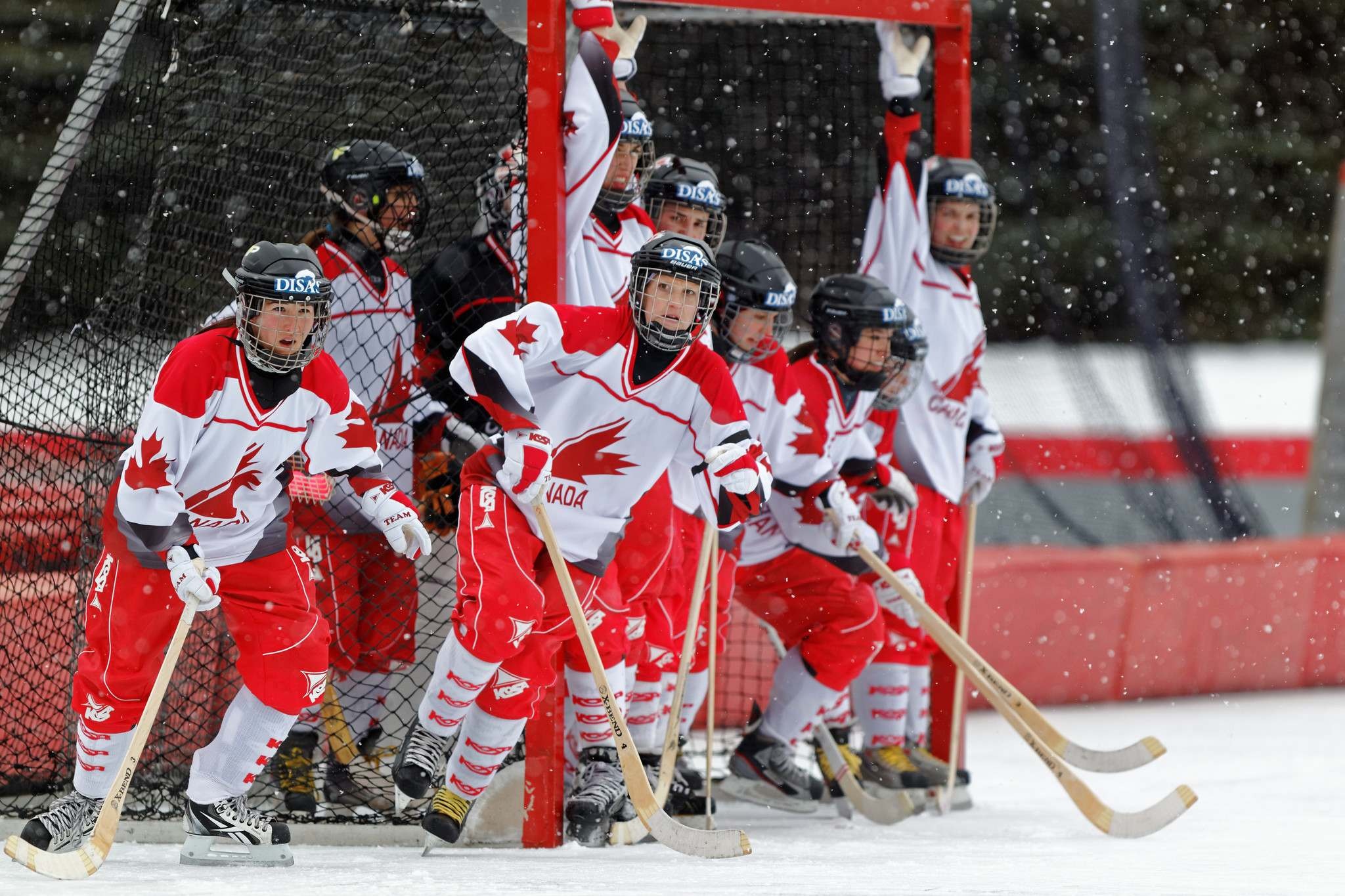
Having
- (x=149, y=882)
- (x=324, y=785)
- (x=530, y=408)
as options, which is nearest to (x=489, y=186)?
(x=530, y=408)

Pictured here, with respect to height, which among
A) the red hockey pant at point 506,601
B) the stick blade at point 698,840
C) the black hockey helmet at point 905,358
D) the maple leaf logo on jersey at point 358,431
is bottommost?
the stick blade at point 698,840

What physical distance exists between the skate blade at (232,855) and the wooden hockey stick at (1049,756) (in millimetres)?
1825

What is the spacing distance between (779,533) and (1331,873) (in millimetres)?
1826

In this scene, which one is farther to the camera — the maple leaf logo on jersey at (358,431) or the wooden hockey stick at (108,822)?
the maple leaf logo on jersey at (358,431)

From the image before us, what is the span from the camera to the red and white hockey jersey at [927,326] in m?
5.42

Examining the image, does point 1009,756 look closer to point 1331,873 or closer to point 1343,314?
point 1331,873

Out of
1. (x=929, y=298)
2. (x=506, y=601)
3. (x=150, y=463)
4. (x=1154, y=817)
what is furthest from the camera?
(x=929, y=298)

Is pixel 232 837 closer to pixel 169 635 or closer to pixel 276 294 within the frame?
pixel 169 635

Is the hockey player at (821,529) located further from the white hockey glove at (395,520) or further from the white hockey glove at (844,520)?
the white hockey glove at (395,520)

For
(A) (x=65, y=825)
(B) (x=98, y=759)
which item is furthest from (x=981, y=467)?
(A) (x=65, y=825)

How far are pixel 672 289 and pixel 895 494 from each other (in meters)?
1.40

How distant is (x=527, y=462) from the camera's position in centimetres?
396

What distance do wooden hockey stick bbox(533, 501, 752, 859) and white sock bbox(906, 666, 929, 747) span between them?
156 centimetres

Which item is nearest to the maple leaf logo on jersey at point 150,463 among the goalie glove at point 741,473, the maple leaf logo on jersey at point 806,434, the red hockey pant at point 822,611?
the goalie glove at point 741,473
